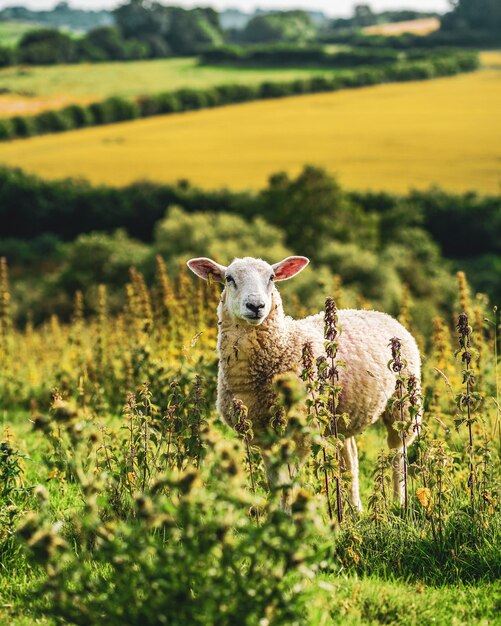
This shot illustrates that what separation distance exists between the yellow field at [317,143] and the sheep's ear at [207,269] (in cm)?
4950

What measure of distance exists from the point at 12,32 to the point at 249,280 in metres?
90.2

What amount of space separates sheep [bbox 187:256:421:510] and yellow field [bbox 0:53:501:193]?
1944 inches

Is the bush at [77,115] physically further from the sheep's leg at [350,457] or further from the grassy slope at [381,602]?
the grassy slope at [381,602]

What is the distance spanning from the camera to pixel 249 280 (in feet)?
17.1

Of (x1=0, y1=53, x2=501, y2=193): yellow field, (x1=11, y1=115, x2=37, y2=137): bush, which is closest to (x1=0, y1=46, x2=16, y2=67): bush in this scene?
(x1=11, y1=115, x2=37, y2=137): bush

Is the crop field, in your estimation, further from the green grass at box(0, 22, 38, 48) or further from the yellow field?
the green grass at box(0, 22, 38, 48)

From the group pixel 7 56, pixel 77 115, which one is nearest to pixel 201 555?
pixel 77 115

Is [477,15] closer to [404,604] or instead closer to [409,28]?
[409,28]

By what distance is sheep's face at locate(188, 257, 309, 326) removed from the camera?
5.02 metres

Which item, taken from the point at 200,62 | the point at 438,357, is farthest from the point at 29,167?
the point at 438,357

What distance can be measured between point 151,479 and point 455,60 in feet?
272

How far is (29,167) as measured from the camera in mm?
60438

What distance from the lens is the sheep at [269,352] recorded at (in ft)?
17.0

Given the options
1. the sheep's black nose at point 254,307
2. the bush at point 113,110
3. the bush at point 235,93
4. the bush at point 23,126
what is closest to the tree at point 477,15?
the bush at point 235,93
